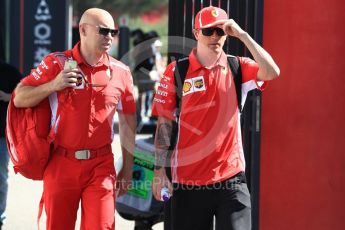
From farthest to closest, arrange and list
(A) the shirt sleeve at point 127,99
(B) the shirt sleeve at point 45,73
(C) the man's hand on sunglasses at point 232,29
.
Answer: (A) the shirt sleeve at point 127,99 → (B) the shirt sleeve at point 45,73 → (C) the man's hand on sunglasses at point 232,29

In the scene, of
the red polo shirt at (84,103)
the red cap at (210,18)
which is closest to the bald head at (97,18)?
the red polo shirt at (84,103)

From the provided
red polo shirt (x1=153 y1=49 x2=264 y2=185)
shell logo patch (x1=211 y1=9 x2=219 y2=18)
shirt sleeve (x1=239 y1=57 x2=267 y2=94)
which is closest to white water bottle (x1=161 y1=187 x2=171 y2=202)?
red polo shirt (x1=153 y1=49 x2=264 y2=185)

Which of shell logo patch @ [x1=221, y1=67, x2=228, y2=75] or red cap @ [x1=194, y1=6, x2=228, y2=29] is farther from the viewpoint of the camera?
shell logo patch @ [x1=221, y1=67, x2=228, y2=75]

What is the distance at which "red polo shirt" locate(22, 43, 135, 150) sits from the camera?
496 cm

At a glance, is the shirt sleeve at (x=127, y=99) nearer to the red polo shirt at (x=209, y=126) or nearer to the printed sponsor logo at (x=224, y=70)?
the red polo shirt at (x=209, y=126)

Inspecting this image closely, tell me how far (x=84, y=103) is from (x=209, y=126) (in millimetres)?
814

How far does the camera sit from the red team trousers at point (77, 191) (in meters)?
4.95

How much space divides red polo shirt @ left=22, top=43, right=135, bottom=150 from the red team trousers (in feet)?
0.36

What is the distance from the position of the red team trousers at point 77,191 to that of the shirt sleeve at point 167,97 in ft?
1.62

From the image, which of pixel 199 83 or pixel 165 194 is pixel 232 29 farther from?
pixel 165 194

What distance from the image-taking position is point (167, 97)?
4992 millimetres

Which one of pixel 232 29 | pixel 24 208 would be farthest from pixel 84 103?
pixel 24 208

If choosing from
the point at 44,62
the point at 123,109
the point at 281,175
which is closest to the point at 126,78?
the point at 123,109

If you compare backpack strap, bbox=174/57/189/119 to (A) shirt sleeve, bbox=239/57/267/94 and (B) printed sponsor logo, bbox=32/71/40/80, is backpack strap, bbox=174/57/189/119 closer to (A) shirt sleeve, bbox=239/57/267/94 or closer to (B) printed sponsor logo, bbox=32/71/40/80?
(A) shirt sleeve, bbox=239/57/267/94
